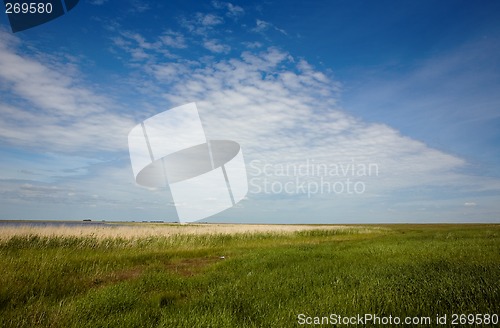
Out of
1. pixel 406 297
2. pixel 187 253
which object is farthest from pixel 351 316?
pixel 187 253

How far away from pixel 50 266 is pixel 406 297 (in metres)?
9.86

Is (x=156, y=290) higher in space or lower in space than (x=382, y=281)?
lower

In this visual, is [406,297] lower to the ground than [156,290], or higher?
higher

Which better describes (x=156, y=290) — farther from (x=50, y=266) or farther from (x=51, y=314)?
(x=50, y=266)

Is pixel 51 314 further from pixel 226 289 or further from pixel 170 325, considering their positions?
pixel 226 289

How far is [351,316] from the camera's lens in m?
4.49

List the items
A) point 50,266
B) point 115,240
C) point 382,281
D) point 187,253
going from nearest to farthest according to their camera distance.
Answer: point 382,281 < point 50,266 < point 187,253 < point 115,240

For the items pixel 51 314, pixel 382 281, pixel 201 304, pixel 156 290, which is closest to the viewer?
pixel 51 314

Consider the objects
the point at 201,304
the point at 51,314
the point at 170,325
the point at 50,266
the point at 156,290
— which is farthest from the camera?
the point at 50,266

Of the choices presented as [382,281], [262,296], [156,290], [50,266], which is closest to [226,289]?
[262,296]

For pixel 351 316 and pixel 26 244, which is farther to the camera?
pixel 26 244

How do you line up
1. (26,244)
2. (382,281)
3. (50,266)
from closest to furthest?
(382,281), (50,266), (26,244)

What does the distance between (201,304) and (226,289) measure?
1.04m

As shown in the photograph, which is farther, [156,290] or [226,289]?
[156,290]
